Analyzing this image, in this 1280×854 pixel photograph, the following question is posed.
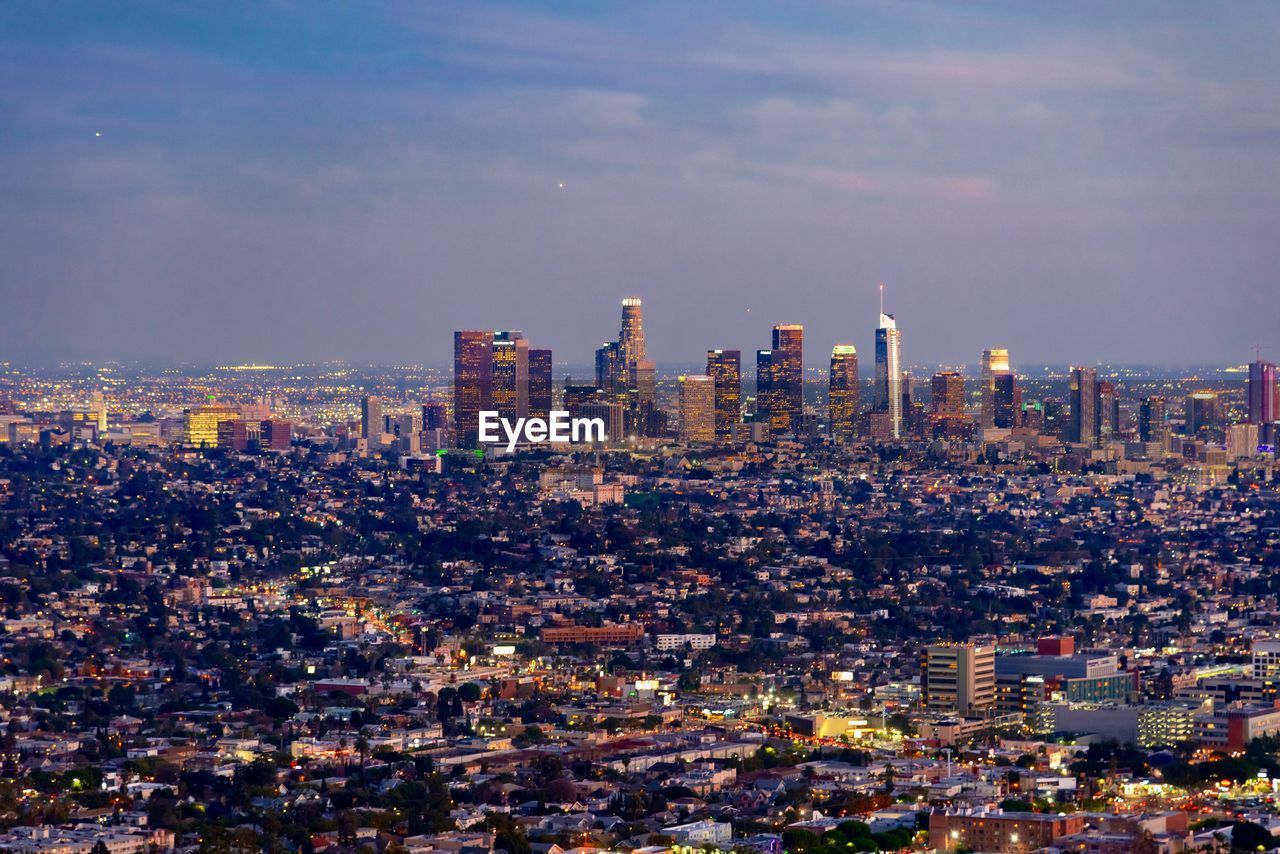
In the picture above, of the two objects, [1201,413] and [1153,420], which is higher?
[1201,413]

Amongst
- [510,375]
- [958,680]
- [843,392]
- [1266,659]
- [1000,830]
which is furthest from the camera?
[843,392]

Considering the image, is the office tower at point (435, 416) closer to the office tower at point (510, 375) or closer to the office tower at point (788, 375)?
the office tower at point (510, 375)

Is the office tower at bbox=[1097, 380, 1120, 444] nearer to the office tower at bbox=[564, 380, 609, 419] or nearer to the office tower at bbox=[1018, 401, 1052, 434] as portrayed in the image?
the office tower at bbox=[1018, 401, 1052, 434]

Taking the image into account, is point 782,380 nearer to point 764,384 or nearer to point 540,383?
point 764,384

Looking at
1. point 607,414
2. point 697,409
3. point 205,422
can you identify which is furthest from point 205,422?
point 697,409

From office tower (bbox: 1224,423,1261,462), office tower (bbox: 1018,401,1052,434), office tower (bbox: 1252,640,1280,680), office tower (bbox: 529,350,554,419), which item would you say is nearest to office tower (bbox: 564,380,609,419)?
office tower (bbox: 529,350,554,419)

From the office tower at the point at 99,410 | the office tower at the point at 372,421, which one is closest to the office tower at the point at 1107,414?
the office tower at the point at 372,421

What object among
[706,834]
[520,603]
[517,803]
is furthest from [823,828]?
[520,603]
